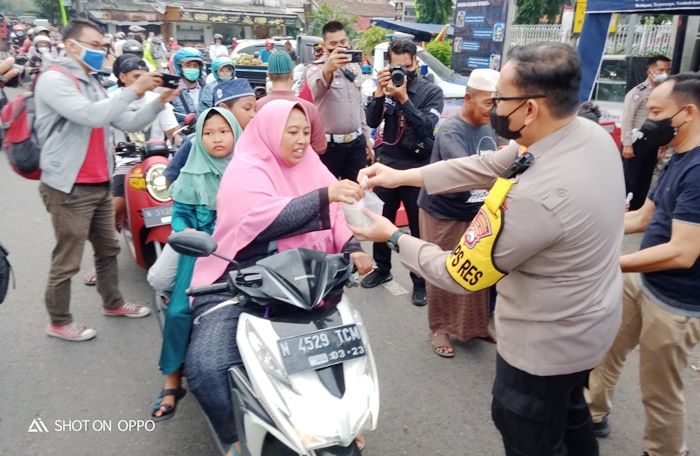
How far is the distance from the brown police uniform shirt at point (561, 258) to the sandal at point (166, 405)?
1666mm

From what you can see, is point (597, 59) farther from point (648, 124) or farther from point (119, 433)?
point (119, 433)

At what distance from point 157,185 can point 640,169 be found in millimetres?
5074

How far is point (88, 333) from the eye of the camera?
3.67 meters

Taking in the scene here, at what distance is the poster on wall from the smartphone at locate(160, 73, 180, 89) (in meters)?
10.0

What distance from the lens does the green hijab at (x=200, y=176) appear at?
2.81 metres

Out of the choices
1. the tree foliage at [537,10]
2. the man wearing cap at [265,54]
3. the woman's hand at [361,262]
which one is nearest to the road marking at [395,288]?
the woman's hand at [361,262]

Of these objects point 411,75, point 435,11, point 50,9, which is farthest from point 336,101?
point 50,9

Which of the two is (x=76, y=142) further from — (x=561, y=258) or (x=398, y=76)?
(x=561, y=258)

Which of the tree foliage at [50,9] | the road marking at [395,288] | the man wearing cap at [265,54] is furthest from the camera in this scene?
the tree foliage at [50,9]

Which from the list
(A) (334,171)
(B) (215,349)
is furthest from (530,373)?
(A) (334,171)

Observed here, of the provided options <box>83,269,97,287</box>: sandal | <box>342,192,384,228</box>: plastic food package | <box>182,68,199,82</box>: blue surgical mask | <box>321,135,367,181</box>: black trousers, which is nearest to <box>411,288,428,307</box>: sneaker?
<box>321,135,367,181</box>: black trousers

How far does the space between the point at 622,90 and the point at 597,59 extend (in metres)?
1.35

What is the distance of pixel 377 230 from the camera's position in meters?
2.10

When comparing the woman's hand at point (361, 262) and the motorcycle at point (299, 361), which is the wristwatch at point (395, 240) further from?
the woman's hand at point (361, 262)
